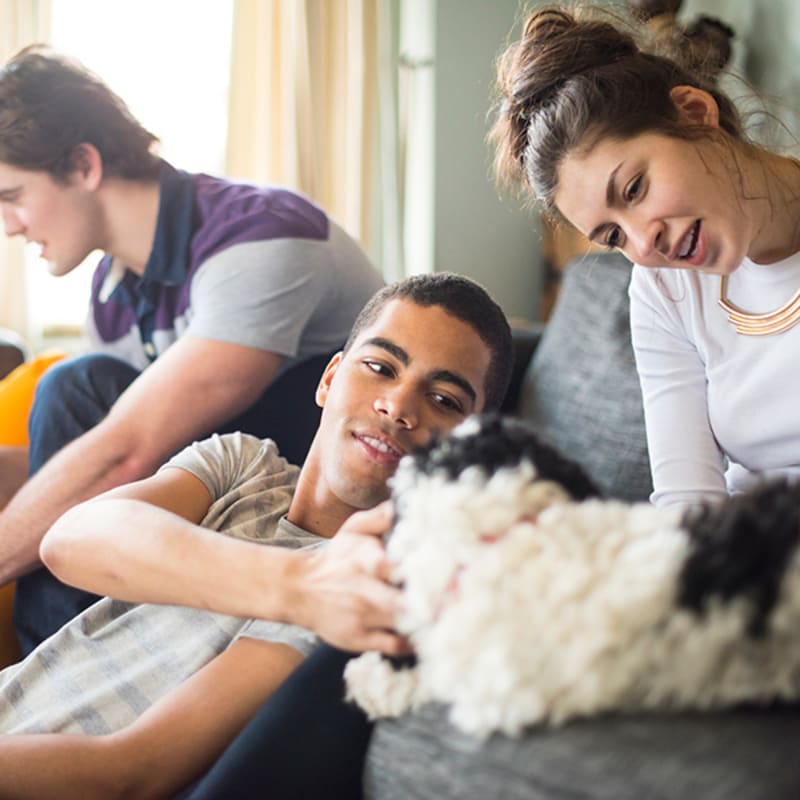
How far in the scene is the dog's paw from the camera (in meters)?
0.61

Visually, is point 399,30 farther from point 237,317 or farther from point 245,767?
point 245,767

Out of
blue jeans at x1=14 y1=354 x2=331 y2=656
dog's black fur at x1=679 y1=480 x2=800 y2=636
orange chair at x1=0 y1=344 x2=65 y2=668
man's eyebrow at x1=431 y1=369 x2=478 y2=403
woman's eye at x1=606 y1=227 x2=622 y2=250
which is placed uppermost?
woman's eye at x1=606 y1=227 x2=622 y2=250

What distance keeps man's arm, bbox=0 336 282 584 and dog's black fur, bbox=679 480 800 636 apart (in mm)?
932

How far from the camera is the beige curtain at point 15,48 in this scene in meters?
2.82

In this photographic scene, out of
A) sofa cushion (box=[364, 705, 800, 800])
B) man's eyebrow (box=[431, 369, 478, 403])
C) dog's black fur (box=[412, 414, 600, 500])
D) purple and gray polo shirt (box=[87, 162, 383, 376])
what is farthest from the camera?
purple and gray polo shirt (box=[87, 162, 383, 376])

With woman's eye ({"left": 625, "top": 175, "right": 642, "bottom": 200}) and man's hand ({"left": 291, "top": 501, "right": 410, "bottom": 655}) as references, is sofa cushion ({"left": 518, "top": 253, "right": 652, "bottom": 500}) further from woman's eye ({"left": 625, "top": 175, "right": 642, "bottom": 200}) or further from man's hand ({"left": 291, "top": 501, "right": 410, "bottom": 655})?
man's hand ({"left": 291, "top": 501, "right": 410, "bottom": 655})

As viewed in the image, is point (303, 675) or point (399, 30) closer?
point (303, 675)

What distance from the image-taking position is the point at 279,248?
1.48m

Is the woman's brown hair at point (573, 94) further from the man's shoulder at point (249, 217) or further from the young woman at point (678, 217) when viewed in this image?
the man's shoulder at point (249, 217)

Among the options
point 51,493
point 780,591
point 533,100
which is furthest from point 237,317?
point 780,591

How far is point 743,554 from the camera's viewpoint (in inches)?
20.3

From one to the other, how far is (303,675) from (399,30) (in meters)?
3.08

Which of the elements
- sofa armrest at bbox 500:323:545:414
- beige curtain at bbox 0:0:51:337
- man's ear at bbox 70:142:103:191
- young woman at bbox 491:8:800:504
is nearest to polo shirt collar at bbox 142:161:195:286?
man's ear at bbox 70:142:103:191

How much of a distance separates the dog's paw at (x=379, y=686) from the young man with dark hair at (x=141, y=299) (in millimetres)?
646
